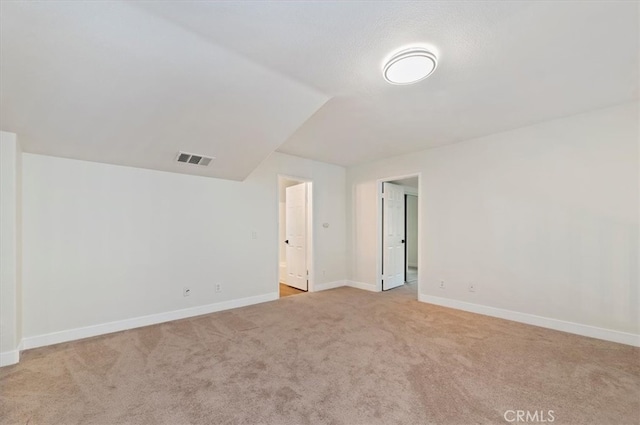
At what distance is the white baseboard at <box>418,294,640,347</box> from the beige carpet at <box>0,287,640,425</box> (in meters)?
0.14

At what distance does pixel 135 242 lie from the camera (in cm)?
341

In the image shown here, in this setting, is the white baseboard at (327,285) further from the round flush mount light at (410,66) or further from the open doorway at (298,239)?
the round flush mount light at (410,66)

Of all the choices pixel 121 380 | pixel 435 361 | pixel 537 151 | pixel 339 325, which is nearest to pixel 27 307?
pixel 121 380

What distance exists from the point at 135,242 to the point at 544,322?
5093 mm

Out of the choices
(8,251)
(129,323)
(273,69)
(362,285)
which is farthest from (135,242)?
(362,285)

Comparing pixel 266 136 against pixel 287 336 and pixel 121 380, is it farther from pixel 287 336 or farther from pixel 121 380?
pixel 121 380

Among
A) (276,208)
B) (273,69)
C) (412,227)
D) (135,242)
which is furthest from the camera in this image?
(412,227)

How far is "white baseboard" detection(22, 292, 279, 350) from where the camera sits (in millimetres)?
2834

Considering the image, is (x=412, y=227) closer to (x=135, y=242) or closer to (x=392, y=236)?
(x=392, y=236)

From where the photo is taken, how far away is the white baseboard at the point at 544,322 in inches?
112

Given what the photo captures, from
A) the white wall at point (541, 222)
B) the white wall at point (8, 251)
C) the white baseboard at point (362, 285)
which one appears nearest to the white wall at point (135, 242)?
the white wall at point (8, 251)

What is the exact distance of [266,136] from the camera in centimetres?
329

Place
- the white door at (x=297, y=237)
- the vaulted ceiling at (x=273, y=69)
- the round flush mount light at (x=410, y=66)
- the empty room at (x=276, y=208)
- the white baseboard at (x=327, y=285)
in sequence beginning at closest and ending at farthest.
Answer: the vaulted ceiling at (x=273, y=69)
the empty room at (x=276, y=208)
the round flush mount light at (x=410, y=66)
the white baseboard at (x=327, y=285)
the white door at (x=297, y=237)

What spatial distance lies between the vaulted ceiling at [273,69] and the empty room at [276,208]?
2 cm
